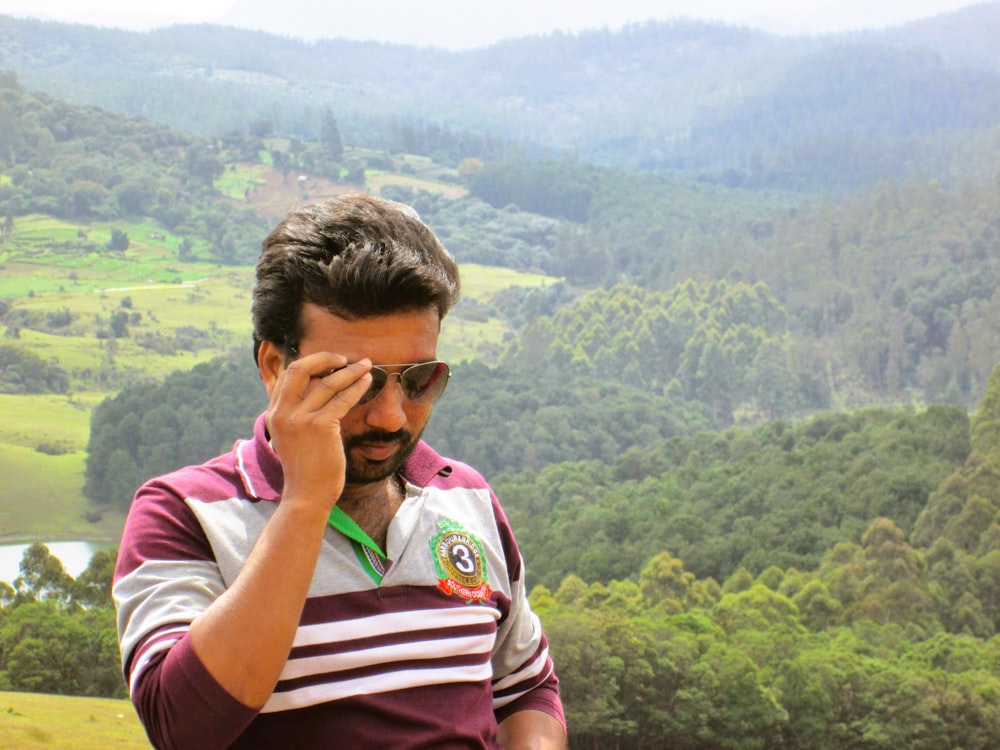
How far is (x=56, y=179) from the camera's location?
6788 cm

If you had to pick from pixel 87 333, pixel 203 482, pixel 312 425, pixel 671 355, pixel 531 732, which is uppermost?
pixel 312 425

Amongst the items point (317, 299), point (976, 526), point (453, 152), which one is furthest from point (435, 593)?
point (453, 152)

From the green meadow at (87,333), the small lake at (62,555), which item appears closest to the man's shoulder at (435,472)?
the small lake at (62,555)

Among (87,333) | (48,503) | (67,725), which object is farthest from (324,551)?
(87,333)

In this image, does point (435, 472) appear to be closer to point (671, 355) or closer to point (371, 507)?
point (371, 507)

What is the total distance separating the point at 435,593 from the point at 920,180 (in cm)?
7708

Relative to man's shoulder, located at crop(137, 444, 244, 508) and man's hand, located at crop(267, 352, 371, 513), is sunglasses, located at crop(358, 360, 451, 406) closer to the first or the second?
man's hand, located at crop(267, 352, 371, 513)

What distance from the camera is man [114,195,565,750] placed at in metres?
1.39

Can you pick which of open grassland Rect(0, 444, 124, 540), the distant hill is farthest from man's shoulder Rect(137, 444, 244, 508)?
the distant hill

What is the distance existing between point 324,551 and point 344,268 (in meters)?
0.36

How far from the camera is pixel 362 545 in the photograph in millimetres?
1675

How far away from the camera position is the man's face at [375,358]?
1595mm

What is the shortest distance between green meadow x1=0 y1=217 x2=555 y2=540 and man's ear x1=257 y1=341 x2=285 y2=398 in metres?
35.1

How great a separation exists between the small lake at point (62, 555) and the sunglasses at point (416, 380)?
30.1 meters
